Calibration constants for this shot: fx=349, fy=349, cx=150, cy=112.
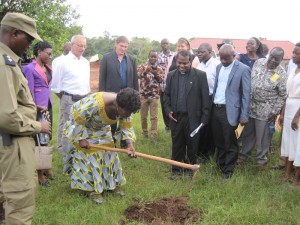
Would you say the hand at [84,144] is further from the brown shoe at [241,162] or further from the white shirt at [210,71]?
the brown shoe at [241,162]

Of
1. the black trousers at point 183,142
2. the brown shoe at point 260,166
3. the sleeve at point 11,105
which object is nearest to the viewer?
the sleeve at point 11,105

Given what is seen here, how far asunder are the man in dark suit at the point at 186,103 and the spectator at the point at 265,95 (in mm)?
827

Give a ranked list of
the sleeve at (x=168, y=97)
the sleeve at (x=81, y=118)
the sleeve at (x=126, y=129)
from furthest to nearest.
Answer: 1. the sleeve at (x=168, y=97)
2. the sleeve at (x=126, y=129)
3. the sleeve at (x=81, y=118)

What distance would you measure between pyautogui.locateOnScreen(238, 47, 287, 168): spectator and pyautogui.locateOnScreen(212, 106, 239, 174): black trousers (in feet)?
1.92

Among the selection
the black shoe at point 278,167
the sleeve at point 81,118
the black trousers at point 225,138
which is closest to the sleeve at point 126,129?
the sleeve at point 81,118

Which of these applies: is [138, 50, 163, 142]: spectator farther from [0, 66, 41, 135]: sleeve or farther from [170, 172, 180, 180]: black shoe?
[0, 66, 41, 135]: sleeve

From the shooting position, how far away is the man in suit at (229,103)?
4816 millimetres

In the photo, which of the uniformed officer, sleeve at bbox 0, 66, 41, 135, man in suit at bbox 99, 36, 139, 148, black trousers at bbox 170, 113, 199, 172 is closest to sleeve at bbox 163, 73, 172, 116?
black trousers at bbox 170, 113, 199, 172

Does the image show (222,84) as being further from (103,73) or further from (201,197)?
(103,73)

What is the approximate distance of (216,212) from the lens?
3.85 metres

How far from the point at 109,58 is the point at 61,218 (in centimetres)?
314

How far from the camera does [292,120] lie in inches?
179

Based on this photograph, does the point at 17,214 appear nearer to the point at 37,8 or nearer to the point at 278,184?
the point at 278,184

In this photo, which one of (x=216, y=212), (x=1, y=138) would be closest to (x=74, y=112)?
(x=1, y=138)
